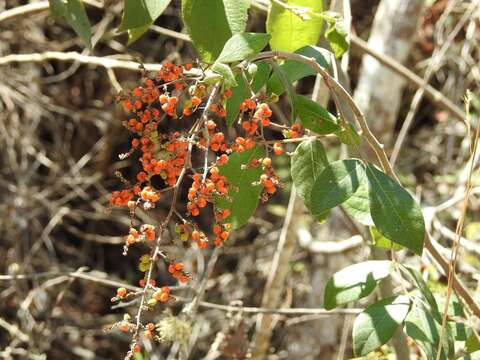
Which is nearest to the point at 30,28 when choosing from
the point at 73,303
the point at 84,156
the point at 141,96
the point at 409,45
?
the point at 84,156

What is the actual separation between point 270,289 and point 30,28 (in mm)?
2006

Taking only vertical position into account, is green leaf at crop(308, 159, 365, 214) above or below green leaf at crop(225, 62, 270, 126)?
below

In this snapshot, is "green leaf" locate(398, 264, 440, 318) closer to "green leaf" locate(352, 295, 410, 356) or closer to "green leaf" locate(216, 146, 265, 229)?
"green leaf" locate(352, 295, 410, 356)

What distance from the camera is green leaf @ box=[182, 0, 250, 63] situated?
1.09m

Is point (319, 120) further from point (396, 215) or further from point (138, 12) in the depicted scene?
point (138, 12)

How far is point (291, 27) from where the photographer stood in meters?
1.26

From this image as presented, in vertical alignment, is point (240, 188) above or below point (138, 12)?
below

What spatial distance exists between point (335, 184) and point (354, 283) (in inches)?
10.9

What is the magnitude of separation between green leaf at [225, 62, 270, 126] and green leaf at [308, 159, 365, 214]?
0.57 feet

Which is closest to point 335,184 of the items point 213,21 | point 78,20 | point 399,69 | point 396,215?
point 396,215

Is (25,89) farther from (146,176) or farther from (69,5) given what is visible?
(146,176)

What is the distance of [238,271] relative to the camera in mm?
3422

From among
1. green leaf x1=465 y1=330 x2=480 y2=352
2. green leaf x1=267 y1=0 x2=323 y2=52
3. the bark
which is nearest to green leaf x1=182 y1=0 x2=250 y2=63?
green leaf x1=267 y1=0 x2=323 y2=52

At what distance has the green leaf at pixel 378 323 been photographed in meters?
1.12
